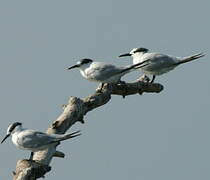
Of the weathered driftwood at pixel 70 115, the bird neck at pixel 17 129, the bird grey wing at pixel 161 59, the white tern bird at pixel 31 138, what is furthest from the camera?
the bird grey wing at pixel 161 59

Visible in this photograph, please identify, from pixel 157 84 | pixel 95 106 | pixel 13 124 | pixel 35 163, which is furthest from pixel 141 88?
pixel 35 163

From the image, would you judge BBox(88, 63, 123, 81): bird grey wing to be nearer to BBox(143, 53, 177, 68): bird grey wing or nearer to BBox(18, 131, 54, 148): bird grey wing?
BBox(143, 53, 177, 68): bird grey wing

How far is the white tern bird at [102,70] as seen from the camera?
746 inches

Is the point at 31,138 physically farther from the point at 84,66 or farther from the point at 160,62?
the point at 160,62

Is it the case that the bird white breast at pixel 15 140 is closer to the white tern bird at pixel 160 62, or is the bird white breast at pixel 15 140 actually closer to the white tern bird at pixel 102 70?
the white tern bird at pixel 102 70

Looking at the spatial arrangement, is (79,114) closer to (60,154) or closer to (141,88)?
(60,154)

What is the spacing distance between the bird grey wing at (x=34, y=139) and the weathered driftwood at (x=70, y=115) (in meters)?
0.20

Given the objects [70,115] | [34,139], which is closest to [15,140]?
[34,139]

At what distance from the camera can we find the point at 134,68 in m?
19.3

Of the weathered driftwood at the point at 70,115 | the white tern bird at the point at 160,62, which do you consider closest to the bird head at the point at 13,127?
the weathered driftwood at the point at 70,115

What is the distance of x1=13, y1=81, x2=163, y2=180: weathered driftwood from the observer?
15.2 meters

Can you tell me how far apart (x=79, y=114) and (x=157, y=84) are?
110 inches

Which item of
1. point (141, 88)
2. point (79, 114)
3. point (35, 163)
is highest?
point (141, 88)

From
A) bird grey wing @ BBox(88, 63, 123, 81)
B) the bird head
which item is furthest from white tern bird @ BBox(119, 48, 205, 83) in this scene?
the bird head
